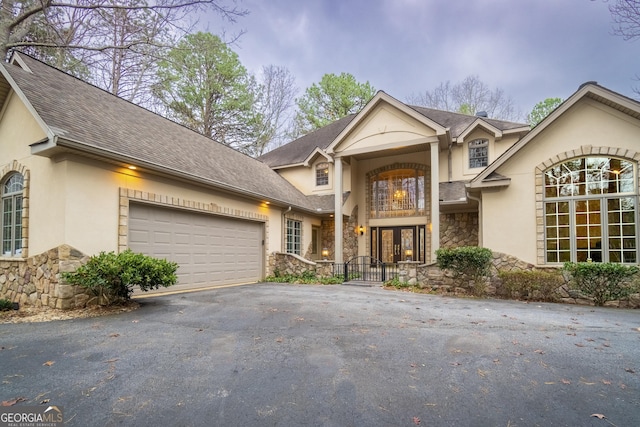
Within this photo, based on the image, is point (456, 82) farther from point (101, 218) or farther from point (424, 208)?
point (101, 218)

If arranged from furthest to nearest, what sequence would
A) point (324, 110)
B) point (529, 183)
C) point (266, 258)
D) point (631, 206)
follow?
point (324, 110)
point (266, 258)
point (529, 183)
point (631, 206)

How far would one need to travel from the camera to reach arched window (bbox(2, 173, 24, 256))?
7.52 m

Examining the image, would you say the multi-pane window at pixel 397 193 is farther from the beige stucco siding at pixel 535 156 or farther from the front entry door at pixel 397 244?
the beige stucco siding at pixel 535 156

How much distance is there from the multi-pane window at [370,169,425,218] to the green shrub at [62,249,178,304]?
39.1 ft

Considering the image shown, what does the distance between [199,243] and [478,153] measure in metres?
12.1

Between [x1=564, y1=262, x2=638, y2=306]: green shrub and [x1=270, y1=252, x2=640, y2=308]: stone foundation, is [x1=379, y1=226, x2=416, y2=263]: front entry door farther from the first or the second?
[x1=564, y1=262, x2=638, y2=306]: green shrub

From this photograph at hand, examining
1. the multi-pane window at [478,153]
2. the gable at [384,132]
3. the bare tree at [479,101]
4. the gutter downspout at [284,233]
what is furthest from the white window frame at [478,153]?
the bare tree at [479,101]

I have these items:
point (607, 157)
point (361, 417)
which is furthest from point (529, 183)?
point (361, 417)

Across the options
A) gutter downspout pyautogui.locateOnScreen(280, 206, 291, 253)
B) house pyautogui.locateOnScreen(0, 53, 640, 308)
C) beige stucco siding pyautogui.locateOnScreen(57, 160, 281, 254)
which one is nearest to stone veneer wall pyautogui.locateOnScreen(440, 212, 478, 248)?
house pyautogui.locateOnScreen(0, 53, 640, 308)

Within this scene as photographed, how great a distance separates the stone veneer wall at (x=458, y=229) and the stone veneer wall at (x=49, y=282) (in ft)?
41.8

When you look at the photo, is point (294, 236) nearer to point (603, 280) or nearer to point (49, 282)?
point (49, 282)

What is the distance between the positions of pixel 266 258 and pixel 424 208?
8.07 metres

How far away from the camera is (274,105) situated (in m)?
25.4

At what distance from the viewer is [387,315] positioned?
612 cm
